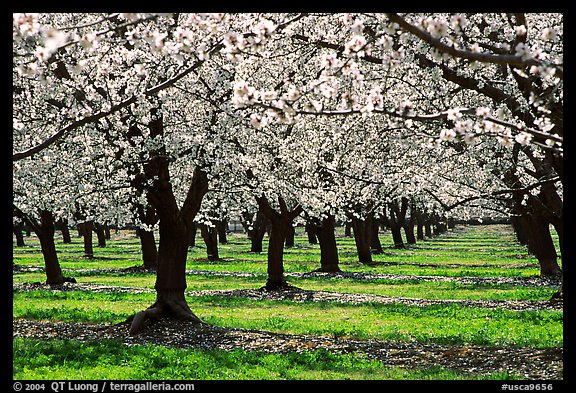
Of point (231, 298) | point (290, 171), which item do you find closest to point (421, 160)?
point (290, 171)

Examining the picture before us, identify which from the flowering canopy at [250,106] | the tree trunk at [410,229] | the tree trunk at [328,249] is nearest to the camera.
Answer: the flowering canopy at [250,106]

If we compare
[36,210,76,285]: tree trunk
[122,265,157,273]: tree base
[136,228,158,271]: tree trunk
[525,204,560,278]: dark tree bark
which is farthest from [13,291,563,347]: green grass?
[136,228,158,271]: tree trunk

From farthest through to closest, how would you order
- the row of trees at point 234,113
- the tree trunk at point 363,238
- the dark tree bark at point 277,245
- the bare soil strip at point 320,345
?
1. the tree trunk at point 363,238
2. the dark tree bark at point 277,245
3. the row of trees at point 234,113
4. the bare soil strip at point 320,345

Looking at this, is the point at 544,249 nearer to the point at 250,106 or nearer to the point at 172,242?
the point at 172,242

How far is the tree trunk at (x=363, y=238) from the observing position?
43312 mm

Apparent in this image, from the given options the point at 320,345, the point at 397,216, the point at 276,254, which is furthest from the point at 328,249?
the point at 397,216

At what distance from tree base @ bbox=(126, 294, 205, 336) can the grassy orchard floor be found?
3.20ft

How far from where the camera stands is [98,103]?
1670cm

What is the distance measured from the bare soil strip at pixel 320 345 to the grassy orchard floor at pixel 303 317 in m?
0.35

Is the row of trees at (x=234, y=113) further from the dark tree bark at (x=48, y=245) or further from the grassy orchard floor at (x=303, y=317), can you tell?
the dark tree bark at (x=48, y=245)

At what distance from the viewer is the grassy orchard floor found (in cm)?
1266

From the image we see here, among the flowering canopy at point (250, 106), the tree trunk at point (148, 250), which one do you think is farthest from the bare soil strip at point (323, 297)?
the tree trunk at point (148, 250)

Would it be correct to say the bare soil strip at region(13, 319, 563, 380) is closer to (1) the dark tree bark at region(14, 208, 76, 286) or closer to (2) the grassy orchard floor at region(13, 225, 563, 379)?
(2) the grassy orchard floor at region(13, 225, 563, 379)

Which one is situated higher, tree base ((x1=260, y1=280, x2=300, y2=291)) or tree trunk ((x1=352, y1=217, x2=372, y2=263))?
tree trunk ((x1=352, y1=217, x2=372, y2=263))
